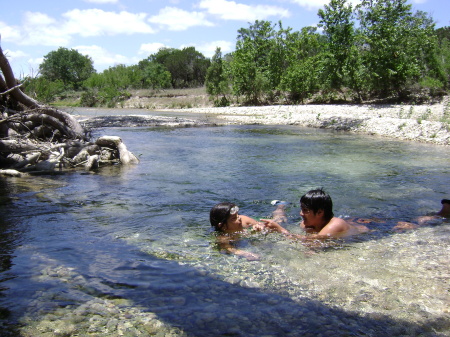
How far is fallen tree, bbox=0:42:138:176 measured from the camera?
1116 cm

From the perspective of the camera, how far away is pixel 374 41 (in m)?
29.7

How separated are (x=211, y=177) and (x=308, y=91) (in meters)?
34.2

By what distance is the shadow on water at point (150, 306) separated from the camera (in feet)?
10.8

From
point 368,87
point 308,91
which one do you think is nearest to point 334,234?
point 368,87

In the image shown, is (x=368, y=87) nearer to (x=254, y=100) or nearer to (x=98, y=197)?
(x=254, y=100)

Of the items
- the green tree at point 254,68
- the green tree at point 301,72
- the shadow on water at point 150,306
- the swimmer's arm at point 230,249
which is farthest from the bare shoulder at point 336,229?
the green tree at point 254,68

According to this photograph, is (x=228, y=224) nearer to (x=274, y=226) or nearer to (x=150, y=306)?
(x=274, y=226)

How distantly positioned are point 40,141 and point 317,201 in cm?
1022

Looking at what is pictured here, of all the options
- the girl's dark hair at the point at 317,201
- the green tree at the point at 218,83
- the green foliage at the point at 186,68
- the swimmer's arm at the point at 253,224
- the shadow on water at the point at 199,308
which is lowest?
the shadow on water at the point at 199,308

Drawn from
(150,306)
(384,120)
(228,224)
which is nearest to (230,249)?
(228,224)

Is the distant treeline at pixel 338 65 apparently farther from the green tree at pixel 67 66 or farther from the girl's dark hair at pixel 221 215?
the green tree at pixel 67 66

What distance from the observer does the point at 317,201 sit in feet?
18.2

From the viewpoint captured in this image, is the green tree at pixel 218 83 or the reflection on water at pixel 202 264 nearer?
the reflection on water at pixel 202 264

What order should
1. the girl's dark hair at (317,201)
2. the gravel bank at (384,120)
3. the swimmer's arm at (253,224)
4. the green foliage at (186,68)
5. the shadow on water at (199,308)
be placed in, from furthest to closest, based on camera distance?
the green foliage at (186,68)
the gravel bank at (384,120)
the swimmer's arm at (253,224)
the girl's dark hair at (317,201)
the shadow on water at (199,308)
